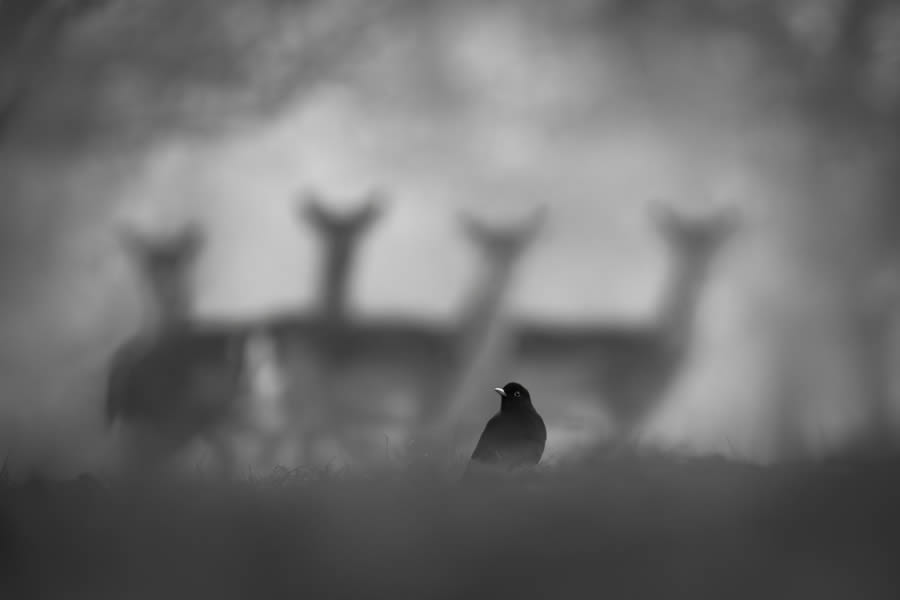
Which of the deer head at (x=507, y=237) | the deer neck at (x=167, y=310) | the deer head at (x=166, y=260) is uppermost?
the deer head at (x=507, y=237)

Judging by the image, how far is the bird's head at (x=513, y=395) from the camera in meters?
0.87

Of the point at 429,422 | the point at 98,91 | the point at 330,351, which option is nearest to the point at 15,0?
the point at 98,91

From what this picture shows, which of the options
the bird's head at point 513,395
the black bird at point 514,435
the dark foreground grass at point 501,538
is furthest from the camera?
the bird's head at point 513,395

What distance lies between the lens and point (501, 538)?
0.43 m

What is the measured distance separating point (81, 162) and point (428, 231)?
1.53ft

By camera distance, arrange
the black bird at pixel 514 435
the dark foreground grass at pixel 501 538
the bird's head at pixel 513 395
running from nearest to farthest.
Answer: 1. the dark foreground grass at pixel 501 538
2. the black bird at pixel 514 435
3. the bird's head at pixel 513 395

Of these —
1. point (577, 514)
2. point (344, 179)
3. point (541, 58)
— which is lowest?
point (577, 514)

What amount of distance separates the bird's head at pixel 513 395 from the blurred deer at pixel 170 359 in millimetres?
327

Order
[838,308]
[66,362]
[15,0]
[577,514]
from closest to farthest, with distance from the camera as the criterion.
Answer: [577,514]
[838,308]
[66,362]
[15,0]

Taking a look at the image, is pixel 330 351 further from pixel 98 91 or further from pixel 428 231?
pixel 98 91

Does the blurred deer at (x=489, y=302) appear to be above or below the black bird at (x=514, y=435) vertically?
above

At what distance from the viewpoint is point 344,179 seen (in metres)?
0.98

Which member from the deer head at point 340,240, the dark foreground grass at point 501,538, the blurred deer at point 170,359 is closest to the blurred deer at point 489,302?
the deer head at point 340,240

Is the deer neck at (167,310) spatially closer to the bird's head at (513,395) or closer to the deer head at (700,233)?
the bird's head at (513,395)
